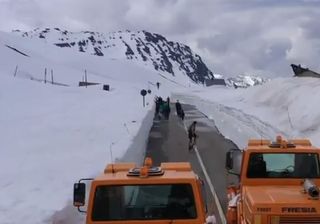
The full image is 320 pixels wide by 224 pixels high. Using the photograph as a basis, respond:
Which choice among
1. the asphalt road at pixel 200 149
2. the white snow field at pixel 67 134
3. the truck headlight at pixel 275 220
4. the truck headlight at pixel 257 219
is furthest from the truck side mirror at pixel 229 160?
the asphalt road at pixel 200 149

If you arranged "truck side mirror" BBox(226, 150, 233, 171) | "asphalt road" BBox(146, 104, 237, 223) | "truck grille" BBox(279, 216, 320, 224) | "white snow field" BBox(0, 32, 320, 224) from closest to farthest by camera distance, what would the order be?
"truck grille" BBox(279, 216, 320, 224), "truck side mirror" BBox(226, 150, 233, 171), "white snow field" BBox(0, 32, 320, 224), "asphalt road" BBox(146, 104, 237, 223)

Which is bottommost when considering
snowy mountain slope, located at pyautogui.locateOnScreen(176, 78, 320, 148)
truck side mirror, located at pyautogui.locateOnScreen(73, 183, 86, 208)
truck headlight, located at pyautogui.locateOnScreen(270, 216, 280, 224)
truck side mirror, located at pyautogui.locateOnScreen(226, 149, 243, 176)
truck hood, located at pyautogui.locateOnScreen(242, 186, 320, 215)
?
truck headlight, located at pyautogui.locateOnScreen(270, 216, 280, 224)

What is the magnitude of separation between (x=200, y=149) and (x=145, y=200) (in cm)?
2269

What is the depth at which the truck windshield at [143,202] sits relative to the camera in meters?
7.80

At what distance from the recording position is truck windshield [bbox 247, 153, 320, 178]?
1062 centimetres

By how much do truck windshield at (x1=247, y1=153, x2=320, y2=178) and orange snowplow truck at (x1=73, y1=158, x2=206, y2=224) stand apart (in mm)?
2991

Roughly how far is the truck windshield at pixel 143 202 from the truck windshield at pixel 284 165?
10.4 feet

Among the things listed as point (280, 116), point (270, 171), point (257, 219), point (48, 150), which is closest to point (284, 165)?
point (270, 171)

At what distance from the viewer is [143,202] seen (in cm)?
791

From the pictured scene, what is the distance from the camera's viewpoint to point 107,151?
71.1ft

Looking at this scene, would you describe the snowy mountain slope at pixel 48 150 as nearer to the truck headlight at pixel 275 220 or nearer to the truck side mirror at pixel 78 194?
the truck side mirror at pixel 78 194

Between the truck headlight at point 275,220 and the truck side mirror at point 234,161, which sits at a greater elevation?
the truck side mirror at point 234,161

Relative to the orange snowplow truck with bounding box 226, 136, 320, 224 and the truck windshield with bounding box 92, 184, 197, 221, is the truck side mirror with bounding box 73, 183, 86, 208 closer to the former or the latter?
the truck windshield with bounding box 92, 184, 197, 221

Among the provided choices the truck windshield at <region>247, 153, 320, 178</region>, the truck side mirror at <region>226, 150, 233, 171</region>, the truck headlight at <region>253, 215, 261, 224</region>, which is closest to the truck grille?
the truck headlight at <region>253, 215, 261, 224</region>
